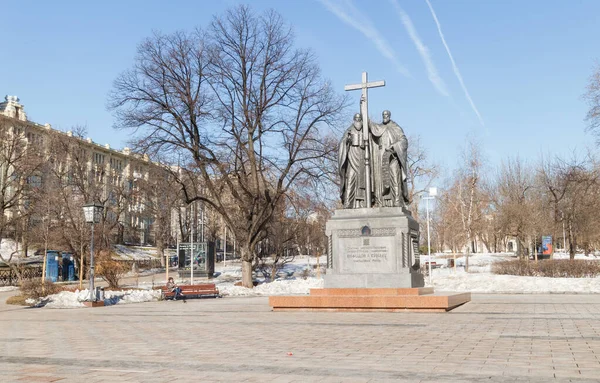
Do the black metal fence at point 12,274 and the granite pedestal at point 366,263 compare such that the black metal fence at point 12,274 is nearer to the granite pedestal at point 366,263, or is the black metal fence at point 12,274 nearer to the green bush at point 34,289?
the green bush at point 34,289

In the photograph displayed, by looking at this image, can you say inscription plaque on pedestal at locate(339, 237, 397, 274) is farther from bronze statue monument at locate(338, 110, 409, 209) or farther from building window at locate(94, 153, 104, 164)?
building window at locate(94, 153, 104, 164)

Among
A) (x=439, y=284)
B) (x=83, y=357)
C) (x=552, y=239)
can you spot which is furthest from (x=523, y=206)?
(x=83, y=357)

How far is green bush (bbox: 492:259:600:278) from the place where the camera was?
98.8ft

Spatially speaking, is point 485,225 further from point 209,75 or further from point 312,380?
point 312,380

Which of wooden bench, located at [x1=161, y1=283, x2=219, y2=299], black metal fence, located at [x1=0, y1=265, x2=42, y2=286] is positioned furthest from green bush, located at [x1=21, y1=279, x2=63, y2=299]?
black metal fence, located at [x1=0, y1=265, x2=42, y2=286]

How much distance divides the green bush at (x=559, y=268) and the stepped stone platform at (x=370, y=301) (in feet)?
54.7

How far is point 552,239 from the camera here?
200 feet

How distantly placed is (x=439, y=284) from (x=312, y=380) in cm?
2430

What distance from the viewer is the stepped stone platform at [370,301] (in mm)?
14656

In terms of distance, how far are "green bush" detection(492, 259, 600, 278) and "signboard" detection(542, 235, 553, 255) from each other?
29450 millimetres

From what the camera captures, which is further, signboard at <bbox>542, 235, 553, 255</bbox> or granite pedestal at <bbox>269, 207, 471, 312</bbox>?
signboard at <bbox>542, 235, 553, 255</bbox>

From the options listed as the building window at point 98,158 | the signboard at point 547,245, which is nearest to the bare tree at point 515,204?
the signboard at point 547,245

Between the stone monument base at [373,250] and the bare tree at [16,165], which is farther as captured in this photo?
the bare tree at [16,165]

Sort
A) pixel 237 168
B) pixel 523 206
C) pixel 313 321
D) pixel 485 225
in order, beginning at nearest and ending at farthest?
pixel 313 321 → pixel 237 168 → pixel 523 206 → pixel 485 225
